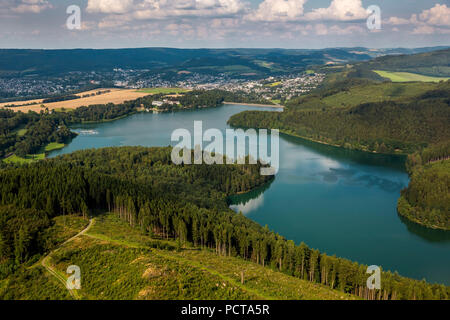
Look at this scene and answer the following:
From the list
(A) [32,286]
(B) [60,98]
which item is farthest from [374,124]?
(B) [60,98]

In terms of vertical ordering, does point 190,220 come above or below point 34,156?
above

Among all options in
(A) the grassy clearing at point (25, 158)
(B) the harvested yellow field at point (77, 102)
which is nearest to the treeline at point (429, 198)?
(A) the grassy clearing at point (25, 158)

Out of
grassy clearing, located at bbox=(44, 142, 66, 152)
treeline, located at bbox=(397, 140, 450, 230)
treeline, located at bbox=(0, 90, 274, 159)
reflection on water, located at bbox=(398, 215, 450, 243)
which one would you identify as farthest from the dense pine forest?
grassy clearing, located at bbox=(44, 142, 66, 152)

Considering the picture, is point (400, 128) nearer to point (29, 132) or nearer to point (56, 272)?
point (56, 272)

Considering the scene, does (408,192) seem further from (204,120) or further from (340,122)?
(204,120)

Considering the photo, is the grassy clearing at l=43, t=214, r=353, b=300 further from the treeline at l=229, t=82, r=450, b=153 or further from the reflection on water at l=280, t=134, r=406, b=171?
the treeline at l=229, t=82, r=450, b=153

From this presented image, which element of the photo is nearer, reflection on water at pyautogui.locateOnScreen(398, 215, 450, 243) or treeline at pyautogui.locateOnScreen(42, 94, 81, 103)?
reflection on water at pyautogui.locateOnScreen(398, 215, 450, 243)
